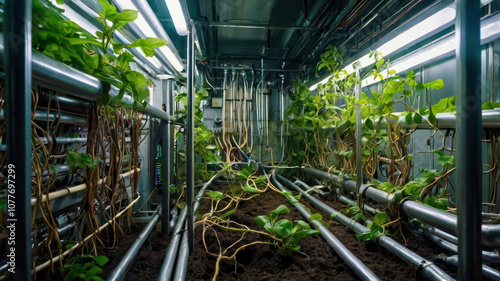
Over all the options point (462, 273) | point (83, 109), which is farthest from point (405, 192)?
point (83, 109)

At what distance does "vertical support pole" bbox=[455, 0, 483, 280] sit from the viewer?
436mm

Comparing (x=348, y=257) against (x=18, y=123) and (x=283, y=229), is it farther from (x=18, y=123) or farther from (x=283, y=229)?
(x=18, y=123)

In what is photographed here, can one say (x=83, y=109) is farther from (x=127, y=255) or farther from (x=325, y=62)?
(x=325, y=62)

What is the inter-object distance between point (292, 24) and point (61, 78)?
9.39ft

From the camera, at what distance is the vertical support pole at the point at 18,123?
33 centimetres

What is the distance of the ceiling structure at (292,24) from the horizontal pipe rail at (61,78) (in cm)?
163

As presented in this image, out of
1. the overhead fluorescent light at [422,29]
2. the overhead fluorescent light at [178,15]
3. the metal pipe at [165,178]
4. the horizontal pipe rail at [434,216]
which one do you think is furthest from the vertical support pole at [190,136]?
the overhead fluorescent light at [422,29]

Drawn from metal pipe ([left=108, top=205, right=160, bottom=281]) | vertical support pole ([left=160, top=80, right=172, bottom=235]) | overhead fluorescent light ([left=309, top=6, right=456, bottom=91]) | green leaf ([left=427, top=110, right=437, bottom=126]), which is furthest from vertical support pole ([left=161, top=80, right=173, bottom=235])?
overhead fluorescent light ([left=309, top=6, right=456, bottom=91])

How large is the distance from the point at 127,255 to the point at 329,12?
86.0 inches

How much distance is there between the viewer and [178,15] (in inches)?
44.3

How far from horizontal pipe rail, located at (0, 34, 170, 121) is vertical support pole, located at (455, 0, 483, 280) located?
0.76 m

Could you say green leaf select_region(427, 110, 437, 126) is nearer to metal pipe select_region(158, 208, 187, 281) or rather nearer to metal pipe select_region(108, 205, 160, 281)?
metal pipe select_region(158, 208, 187, 281)

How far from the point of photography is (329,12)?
2021mm

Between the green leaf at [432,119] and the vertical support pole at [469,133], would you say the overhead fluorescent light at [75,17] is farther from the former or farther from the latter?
the green leaf at [432,119]
